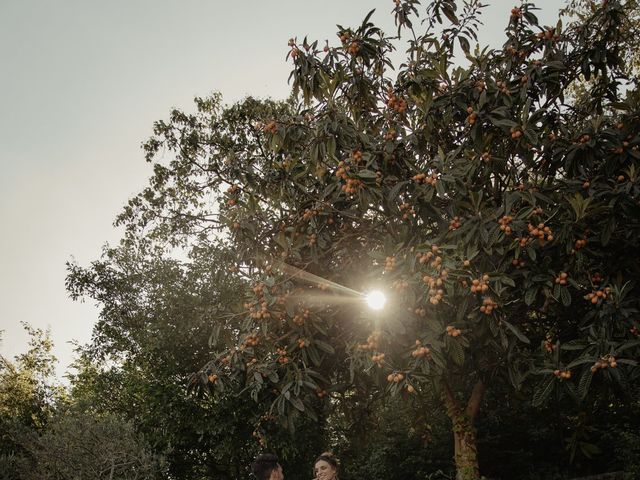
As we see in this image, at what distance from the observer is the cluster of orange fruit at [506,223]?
18.4 feet

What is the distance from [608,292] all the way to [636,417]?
7185mm

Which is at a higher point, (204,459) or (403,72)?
(403,72)

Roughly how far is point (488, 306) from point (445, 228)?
3.65ft

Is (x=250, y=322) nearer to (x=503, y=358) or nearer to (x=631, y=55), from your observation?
(x=503, y=358)

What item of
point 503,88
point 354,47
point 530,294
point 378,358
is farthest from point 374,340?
point 354,47

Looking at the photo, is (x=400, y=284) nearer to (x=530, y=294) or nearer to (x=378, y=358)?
(x=378, y=358)

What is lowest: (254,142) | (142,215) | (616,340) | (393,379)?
(393,379)

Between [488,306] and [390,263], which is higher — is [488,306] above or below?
below

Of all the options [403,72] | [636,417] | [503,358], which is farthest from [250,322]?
[636,417]

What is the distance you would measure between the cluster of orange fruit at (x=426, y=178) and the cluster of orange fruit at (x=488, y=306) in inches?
52.0

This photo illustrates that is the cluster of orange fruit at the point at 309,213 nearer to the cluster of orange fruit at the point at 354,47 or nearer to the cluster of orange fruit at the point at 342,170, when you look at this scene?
the cluster of orange fruit at the point at 342,170

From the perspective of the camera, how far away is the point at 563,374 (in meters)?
5.27

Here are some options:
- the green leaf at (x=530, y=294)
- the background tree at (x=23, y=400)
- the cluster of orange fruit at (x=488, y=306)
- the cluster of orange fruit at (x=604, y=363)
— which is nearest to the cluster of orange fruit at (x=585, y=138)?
the green leaf at (x=530, y=294)

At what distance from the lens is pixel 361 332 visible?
7.32 m
